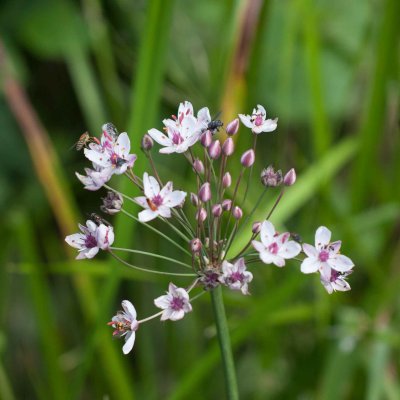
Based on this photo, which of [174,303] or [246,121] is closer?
[174,303]

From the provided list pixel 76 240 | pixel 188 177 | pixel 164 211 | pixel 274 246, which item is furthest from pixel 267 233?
pixel 188 177

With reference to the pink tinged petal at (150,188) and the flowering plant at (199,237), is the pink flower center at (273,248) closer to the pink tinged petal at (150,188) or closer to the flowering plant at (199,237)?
the flowering plant at (199,237)

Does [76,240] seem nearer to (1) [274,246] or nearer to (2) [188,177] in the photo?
(1) [274,246]

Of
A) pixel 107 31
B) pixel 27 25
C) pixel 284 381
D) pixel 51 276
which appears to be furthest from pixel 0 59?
pixel 284 381

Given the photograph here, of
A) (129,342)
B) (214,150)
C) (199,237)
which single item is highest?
(214,150)

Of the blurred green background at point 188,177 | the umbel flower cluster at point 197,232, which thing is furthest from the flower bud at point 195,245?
the blurred green background at point 188,177

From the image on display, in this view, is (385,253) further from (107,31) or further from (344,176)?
(107,31)

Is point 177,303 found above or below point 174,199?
below
